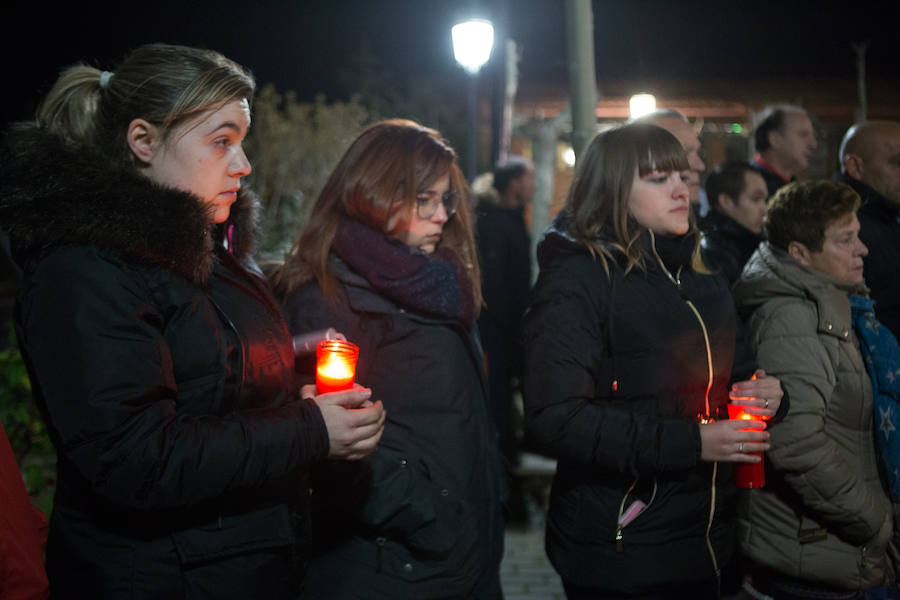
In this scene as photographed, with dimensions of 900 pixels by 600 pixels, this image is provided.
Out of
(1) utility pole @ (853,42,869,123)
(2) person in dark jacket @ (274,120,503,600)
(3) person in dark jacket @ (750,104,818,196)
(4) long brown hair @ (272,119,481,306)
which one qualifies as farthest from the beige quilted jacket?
(1) utility pole @ (853,42,869,123)

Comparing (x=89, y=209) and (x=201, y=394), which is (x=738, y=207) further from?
(x=89, y=209)

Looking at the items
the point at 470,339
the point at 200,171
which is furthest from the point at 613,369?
the point at 200,171

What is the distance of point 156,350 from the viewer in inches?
71.5

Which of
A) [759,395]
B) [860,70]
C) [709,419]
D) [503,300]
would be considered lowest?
[503,300]

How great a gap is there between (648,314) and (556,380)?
41cm

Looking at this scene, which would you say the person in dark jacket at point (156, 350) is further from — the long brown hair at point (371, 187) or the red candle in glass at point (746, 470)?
the red candle in glass at point (746, 470)

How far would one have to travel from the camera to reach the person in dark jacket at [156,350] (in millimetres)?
1757

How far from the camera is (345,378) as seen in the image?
2.13 metres

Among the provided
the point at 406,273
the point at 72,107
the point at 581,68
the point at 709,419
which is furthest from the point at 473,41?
the point at 72,107

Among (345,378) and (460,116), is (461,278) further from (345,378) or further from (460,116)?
(460,116)

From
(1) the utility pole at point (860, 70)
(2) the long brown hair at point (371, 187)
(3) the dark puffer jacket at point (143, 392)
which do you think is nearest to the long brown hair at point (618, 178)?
(2) the long brown hair at point (371, 187)

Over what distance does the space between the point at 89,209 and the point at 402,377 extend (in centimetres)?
113

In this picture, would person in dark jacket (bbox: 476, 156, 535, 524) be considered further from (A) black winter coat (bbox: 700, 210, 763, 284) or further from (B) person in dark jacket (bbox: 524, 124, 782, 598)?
(B) person in dark jacket (bbox: 524, 124, 782, 598)

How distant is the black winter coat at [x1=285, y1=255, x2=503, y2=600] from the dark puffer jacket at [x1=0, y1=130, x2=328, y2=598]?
0.42m
